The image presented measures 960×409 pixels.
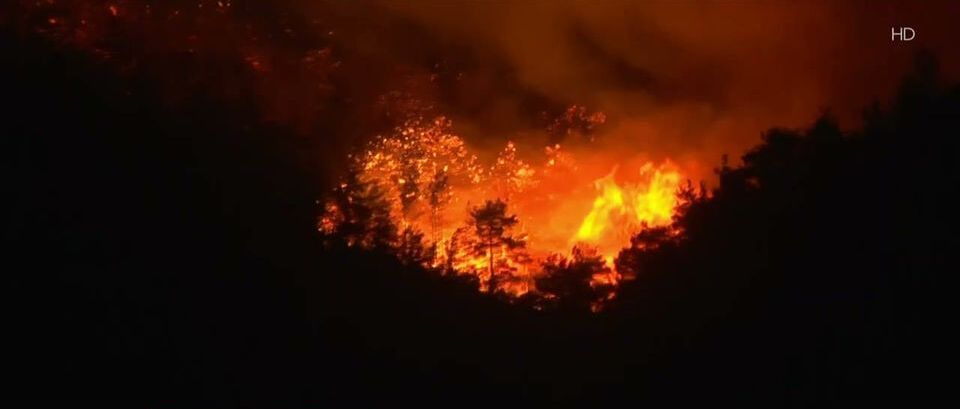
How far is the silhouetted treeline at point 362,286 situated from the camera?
14.2 meters

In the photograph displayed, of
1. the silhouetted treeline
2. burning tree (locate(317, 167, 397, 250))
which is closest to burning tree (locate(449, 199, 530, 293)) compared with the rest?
burning tree (locate(317, 167, 397, 250))

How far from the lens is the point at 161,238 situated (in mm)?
15977

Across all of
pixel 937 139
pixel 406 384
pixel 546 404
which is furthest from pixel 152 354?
pixel 937 139

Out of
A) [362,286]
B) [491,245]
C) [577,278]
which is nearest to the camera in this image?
[362,286]

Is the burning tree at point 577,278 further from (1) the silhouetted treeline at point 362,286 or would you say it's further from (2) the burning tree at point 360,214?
(1) the silhouetted treeline at point 362,286

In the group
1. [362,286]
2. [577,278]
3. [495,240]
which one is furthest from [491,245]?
[362,286]

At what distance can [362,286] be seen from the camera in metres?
21.3

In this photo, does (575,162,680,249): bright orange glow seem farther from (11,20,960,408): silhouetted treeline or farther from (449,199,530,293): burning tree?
(11,20,960,408): silhouetted treeline

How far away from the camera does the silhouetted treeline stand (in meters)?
14.2

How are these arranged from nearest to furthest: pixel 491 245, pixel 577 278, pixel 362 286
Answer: pixel 362 286 → pixel 577 278 → pixel 491 245

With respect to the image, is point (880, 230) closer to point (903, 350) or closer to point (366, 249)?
point (903, 350)

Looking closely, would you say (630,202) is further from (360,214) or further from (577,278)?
(360,214)

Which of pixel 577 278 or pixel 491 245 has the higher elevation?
pixel 491 245

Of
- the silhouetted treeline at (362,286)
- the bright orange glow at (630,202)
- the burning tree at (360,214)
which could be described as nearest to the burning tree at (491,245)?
the bright orange glow at (630,202)
